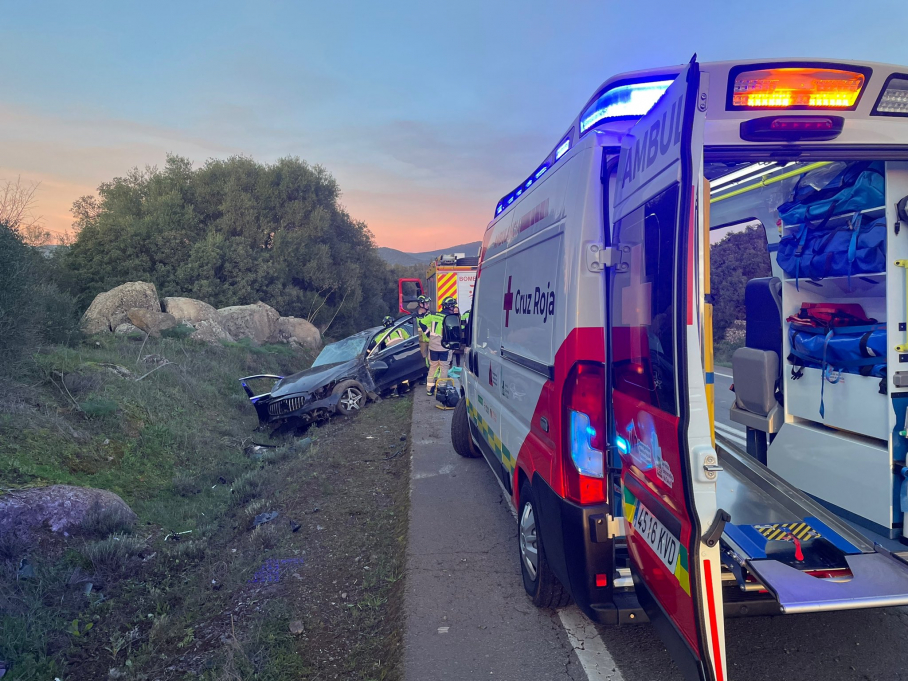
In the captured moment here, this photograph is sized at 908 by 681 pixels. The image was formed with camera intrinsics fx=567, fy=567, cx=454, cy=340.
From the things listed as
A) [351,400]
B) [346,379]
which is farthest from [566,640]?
[346,379]

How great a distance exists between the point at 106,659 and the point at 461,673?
2307mm

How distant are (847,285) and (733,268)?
295 inches

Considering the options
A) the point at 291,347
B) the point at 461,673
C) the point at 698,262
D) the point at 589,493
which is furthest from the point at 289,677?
the point at 291,347

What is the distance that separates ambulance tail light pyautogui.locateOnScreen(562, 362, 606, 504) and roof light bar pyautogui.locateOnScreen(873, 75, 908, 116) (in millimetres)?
1689

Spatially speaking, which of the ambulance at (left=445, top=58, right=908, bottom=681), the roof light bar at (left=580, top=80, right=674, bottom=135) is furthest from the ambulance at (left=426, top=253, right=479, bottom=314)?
the roof light bar at (left=580, top=80, right=674, bottom=135)

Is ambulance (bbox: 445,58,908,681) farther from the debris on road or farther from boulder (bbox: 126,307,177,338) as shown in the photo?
boulder (bbox: 126,307,177,338)

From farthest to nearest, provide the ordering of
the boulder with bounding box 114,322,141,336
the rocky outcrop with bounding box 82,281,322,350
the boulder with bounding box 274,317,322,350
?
the boulder with bounding box 274,317,322,350 → the rocky outcrop with bounding box 82,281,322,350 → the boulder with bounding box 114,322,141,336

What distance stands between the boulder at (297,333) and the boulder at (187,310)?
3.59 meters

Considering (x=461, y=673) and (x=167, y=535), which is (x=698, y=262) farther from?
(x=167, y=535)

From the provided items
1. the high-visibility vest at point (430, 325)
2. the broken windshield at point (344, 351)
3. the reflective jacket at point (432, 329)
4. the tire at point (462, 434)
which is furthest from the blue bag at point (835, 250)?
the broken windshield at point (344, 351)

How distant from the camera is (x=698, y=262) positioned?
2100mm

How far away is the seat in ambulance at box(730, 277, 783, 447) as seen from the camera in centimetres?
449

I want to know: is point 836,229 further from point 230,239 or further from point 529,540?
point 230,239

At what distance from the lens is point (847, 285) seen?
12.8 feet
